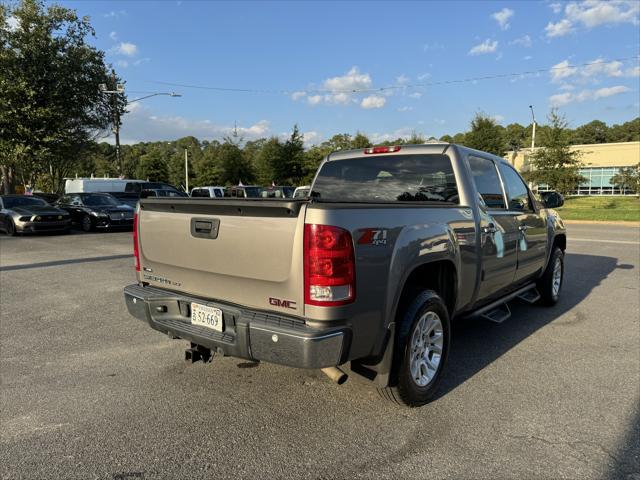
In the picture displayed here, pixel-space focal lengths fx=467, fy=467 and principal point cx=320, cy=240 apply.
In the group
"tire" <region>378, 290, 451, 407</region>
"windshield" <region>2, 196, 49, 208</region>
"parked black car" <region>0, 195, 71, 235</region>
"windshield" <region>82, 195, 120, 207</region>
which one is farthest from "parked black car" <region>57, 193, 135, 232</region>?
"tire" <region>378, 290, 451, 407</region>

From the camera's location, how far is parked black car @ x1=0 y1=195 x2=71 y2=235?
1503 cm

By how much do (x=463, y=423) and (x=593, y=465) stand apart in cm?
77

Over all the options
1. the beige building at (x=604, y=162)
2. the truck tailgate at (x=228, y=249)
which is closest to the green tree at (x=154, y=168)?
the beige building at (x=604, y=162)

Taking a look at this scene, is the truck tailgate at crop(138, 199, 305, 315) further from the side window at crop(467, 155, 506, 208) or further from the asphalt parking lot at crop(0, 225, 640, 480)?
the side window at crop(467, 155, 506, 208)

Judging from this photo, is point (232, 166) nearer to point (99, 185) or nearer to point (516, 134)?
point (99, 185)

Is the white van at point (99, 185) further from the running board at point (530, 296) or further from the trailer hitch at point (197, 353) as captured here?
the trailer hitch at point (197, 353)

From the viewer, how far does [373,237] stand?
2.82 metres

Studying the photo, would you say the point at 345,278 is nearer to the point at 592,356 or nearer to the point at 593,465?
the point at 593,465

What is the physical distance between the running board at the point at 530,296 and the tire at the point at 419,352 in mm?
2309

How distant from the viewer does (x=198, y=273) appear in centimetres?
330

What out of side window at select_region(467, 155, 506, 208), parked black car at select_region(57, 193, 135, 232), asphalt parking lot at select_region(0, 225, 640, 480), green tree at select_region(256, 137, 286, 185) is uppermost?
green tree at select_region(256, 137, 286, 185)

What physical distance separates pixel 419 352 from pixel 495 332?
→ 2126 millimetres

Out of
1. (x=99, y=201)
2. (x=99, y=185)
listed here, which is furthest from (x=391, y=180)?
(x=99, y=185)

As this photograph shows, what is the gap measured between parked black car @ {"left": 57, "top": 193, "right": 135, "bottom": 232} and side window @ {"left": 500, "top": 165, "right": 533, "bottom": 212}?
48.0 ft
